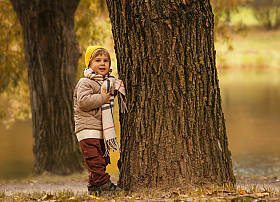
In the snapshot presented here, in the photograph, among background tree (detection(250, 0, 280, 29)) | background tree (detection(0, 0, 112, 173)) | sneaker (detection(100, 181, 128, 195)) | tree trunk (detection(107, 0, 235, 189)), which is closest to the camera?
tree trunk (detection(107, 0, 235, 189))

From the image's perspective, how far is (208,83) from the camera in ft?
12.5

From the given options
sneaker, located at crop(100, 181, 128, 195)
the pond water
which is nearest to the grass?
sneaker, located at crop(100, 181, 128, 195)

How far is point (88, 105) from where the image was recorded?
3.76 meters

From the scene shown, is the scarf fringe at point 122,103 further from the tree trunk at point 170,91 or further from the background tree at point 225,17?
the background tree at point 225,17

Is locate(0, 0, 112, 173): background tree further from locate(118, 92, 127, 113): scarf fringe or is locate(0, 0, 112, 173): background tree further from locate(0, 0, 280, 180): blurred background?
locate(118, 92, 127, 113): scarf fringe

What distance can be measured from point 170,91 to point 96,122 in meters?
0.88

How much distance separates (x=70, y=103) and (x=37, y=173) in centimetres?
159

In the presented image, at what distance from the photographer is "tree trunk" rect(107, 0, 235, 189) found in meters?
3.69

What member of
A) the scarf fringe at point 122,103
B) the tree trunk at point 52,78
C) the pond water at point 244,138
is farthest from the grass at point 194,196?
the pond water at point 244,138

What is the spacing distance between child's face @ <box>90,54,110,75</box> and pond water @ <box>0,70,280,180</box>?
4.47 m

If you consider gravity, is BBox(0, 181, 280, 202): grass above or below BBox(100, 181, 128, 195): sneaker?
below

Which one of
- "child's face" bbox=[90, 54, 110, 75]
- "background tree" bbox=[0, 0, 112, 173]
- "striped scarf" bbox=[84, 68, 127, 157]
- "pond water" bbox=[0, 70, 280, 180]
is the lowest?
"pond water" bbox=[0, 70, 280, 180]

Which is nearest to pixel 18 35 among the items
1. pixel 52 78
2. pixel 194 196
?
pixel 52 78

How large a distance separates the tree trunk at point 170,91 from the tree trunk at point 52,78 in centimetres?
340
